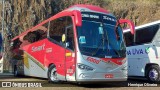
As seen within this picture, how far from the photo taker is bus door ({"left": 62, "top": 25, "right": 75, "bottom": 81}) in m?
12.1

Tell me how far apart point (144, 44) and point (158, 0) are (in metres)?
53.7

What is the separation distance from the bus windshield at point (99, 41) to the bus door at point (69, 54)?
1.55 feet

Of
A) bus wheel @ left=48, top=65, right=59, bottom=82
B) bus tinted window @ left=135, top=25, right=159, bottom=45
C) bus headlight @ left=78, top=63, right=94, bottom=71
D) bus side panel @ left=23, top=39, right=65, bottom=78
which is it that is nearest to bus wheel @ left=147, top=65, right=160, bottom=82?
bus tinted window @ left=135, top=25, right=159, bottom=45

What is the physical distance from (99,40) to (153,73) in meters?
4.61

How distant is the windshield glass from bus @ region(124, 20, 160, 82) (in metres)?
3.06

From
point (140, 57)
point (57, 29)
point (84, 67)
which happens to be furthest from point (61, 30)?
point (140, 57)

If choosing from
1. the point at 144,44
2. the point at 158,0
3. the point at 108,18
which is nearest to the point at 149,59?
the point at 144,44

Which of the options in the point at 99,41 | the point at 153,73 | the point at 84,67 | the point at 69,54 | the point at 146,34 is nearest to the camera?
the point at 84,67

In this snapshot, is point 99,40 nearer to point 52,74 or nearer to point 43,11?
point 52,74

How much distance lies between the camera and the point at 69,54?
40.7ft

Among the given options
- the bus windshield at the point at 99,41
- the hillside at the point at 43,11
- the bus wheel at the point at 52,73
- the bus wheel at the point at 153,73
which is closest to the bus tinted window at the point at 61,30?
the bus windshield at the point at 99,41

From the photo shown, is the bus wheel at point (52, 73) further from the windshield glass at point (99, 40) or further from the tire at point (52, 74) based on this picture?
the windshield glass at point (99, 40)

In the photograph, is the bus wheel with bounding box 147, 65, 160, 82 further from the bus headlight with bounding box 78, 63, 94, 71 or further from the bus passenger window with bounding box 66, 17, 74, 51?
the bus passenger window with bounding box 66, 17, 74, 51

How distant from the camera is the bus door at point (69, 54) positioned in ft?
39.9
